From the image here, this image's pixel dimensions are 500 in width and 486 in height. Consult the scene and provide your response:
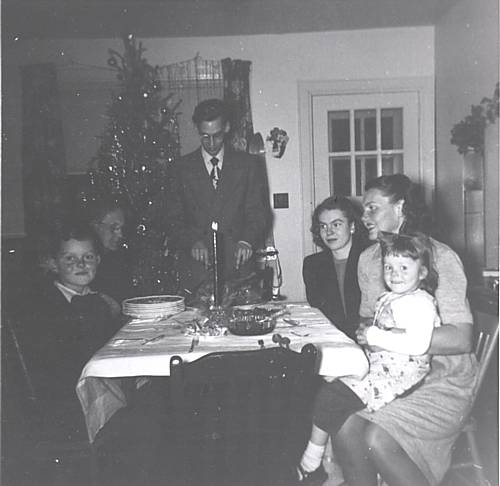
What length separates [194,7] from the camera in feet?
14.5

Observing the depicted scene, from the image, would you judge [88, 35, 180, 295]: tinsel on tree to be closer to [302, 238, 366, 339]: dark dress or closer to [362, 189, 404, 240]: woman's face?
[302, 238, 366, 339]: dark dress

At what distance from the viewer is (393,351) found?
1.89 metres

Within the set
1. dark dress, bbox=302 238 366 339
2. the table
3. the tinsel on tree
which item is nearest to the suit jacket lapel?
the tinsel on tree

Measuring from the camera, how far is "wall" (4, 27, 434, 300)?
519 cm

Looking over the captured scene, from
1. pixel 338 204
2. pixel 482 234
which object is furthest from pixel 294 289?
pixel 338 204

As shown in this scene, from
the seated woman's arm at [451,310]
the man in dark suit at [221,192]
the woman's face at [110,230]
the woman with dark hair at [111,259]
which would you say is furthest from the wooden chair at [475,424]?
the woman's face at [110,230]

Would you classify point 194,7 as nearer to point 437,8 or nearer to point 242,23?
point 242,23

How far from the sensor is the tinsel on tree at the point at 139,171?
4453mm

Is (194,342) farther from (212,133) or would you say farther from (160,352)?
(212,133)

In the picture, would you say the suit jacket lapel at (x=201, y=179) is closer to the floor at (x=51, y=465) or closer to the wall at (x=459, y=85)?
the wall at (x=459, y=85)

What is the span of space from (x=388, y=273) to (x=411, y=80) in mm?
3706

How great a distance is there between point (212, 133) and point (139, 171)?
1.03 metres

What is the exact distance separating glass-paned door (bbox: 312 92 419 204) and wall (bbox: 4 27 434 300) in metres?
0.20

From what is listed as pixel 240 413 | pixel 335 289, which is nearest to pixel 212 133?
pixel 335 289
